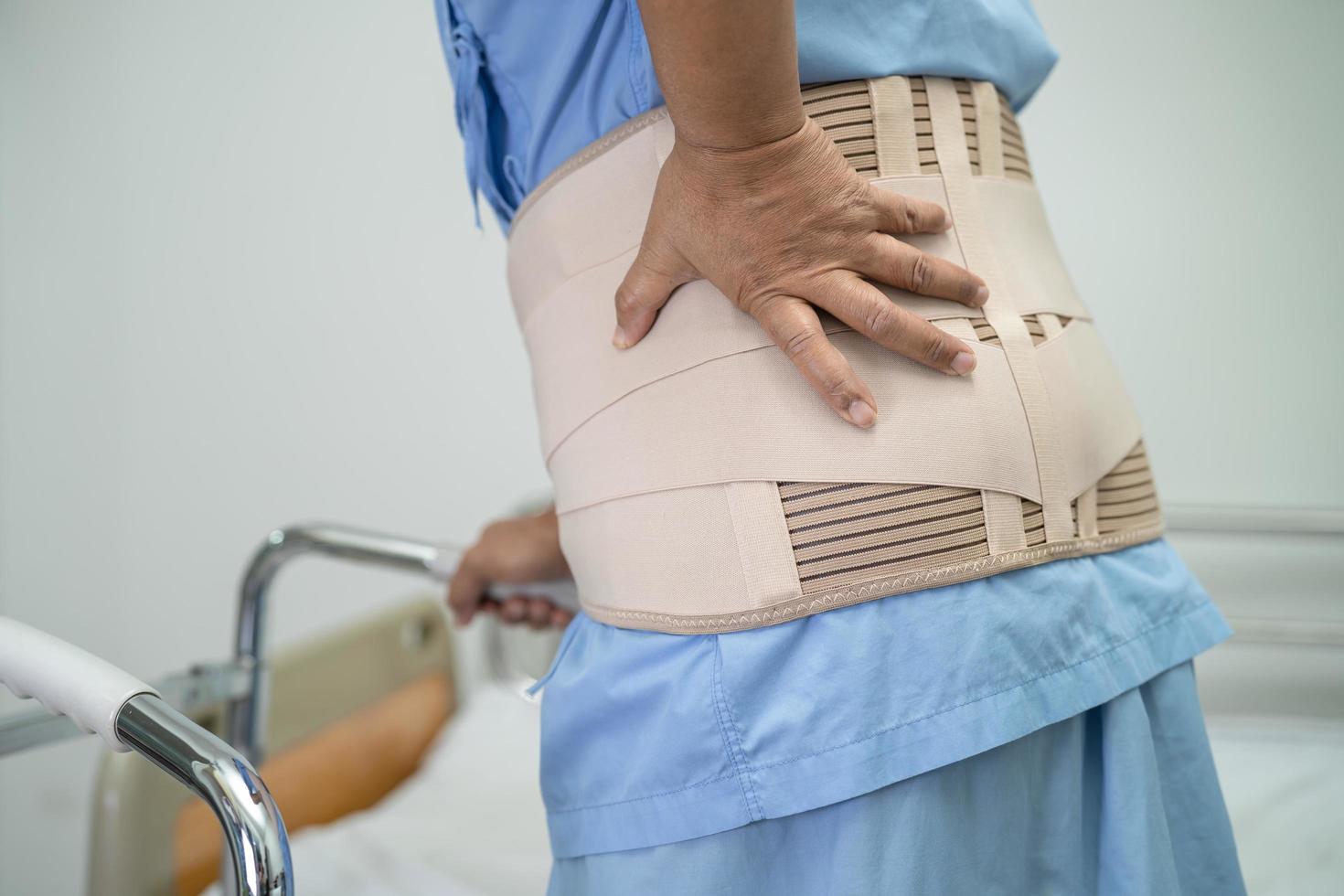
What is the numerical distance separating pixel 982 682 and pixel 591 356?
0.28 m

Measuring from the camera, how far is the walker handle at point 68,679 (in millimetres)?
513

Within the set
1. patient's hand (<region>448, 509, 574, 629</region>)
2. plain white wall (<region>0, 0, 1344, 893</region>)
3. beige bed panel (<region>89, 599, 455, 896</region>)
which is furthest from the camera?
plain white wall (<region>0, 0, 1344, 893</region>)

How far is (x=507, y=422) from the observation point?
1.92 meters

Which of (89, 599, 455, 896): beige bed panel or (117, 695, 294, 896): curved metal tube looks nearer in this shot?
(117, 695, 294, 896): curved metal tube

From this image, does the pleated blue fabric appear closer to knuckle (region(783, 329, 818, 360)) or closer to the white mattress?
knuckle (region(783, 329, 818, 360))

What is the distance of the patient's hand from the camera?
0.89m

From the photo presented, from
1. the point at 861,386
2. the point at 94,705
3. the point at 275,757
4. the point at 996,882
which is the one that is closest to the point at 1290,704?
the point at 996,882

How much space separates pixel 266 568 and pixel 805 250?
73 centimetres

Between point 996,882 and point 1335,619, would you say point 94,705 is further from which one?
point 1335,619

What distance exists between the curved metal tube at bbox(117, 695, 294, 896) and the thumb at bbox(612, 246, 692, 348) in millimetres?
301

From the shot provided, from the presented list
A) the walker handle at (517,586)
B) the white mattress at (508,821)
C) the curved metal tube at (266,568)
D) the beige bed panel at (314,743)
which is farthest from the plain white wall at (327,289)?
the walker handle at (517,586)

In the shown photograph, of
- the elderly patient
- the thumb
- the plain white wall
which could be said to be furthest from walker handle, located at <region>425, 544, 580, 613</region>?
the plain white wall

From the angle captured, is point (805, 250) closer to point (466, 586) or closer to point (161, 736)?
point (161, 736)

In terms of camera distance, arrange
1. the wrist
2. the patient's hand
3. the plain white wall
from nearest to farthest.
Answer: the wrist, the patient's hand, the plain white wall
